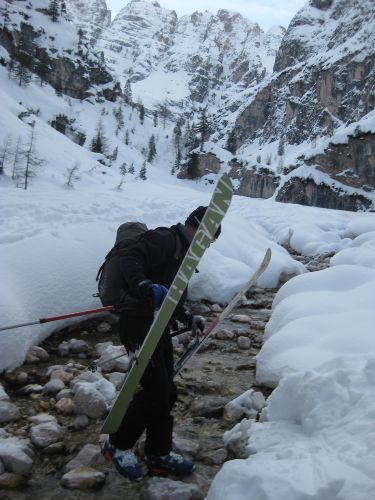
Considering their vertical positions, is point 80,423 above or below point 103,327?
above

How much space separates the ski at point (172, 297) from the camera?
10.8 feet

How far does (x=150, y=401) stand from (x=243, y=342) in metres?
4.13

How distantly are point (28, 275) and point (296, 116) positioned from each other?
392ft

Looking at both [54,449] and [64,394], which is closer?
[54,449]

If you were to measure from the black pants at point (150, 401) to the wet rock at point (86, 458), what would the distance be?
14.1 inches

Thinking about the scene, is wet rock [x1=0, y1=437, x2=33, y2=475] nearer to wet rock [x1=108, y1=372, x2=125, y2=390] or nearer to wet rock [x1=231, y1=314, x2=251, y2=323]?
wet rock [x1=108, y1=372, x2=125, y2=390]

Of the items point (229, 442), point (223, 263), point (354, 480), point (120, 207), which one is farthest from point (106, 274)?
point (120, 207)

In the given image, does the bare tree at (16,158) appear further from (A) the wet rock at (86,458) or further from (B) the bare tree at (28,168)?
(A) the wet rock at (86,458)

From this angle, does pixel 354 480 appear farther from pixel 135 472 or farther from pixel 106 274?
pixel 106 274

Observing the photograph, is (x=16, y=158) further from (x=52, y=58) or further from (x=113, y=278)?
(x=52, y=58)

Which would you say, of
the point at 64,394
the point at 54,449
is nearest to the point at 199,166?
the point at 64,394

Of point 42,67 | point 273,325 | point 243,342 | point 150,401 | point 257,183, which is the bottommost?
point 243,342

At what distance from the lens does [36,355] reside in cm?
585

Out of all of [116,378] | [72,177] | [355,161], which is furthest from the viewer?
[355,161]
